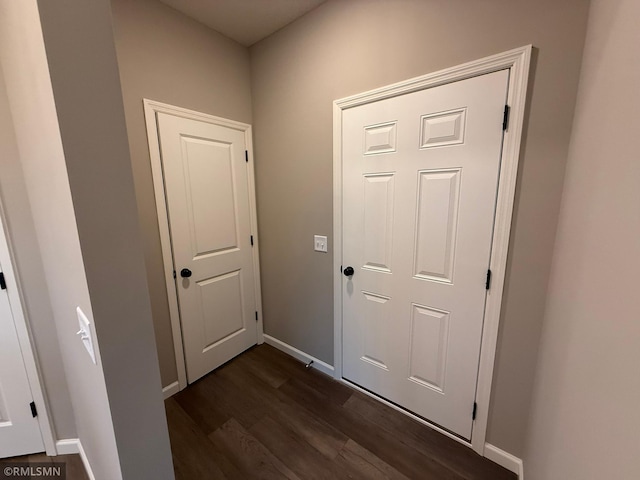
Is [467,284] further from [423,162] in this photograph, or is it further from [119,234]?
[119,234]

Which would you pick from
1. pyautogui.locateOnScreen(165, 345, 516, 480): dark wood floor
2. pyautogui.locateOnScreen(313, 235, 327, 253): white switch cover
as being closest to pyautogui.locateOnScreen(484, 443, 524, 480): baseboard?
pyautogui.locateOnScreen(165, 345, 516, 480): dark wood floor

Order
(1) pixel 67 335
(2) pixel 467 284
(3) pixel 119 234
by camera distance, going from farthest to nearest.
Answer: (2) pixel 467 284 → (1) pixel 67 335 → (3) pixel 119 234

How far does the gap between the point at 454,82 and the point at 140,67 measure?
1834mm

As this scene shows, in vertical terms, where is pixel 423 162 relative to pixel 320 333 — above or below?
above

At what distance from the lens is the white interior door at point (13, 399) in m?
1.29

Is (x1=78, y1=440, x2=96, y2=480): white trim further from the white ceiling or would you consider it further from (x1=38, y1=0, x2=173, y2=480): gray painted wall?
the white ceiling

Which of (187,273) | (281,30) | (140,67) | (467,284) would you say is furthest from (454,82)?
(187,273)

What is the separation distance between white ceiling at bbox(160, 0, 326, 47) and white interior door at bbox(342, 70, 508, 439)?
81 centimetres

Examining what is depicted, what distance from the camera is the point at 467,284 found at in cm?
139

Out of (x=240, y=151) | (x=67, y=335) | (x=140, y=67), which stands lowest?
(x=67, y=335)

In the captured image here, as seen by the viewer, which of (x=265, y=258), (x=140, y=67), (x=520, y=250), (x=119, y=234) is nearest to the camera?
(x=119, y=234)

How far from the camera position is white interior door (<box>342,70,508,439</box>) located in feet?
4.24

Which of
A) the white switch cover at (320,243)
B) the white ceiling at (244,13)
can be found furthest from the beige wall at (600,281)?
the white ceiling at (244,13)

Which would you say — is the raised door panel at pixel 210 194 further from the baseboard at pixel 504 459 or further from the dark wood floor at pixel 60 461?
the baseboard at pixel 504 459
